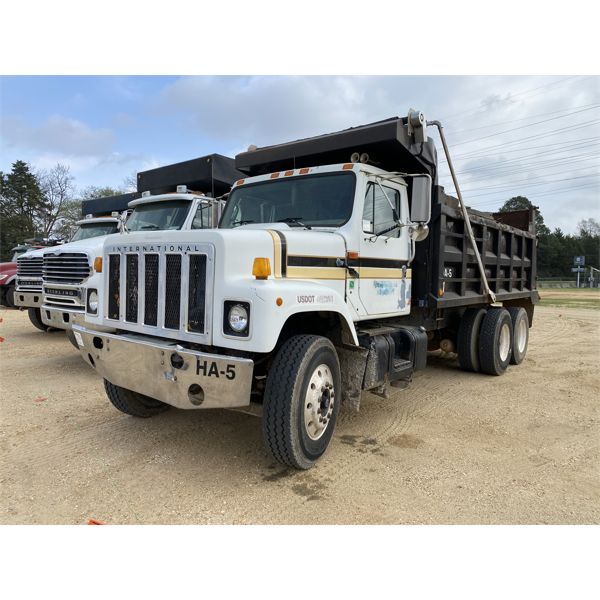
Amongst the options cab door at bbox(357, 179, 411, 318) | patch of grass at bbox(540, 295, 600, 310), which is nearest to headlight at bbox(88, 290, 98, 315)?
cab door at bbox(357, 179, 411, 318)

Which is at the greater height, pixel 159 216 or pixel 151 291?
pixel 159 216

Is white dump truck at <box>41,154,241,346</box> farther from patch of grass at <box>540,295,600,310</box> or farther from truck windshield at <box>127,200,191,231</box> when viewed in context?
patch of grass at <box>540,295,600,310</box>

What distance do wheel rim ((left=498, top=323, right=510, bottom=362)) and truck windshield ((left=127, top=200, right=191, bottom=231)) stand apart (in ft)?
17.7

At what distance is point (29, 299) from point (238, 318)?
7.65 metres

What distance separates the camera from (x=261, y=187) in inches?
198

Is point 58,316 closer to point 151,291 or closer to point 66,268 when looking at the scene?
point 66,268

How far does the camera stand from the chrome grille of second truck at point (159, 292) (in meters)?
3.44

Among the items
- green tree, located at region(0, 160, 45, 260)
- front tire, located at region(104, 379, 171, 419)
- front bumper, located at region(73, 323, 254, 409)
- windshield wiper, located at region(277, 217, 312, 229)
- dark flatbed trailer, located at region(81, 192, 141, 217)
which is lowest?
front tire, located at region(104, 379, 171, 419)

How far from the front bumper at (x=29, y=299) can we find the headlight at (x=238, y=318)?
7305 millimetres

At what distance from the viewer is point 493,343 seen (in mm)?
7109

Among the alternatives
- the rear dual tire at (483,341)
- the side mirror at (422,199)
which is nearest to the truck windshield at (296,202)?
the side mirror at (422,199)

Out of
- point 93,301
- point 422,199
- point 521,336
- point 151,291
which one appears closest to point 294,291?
point 151,291

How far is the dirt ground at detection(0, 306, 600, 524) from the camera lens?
315 cm

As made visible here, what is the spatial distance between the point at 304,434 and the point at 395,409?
7.24 ft
